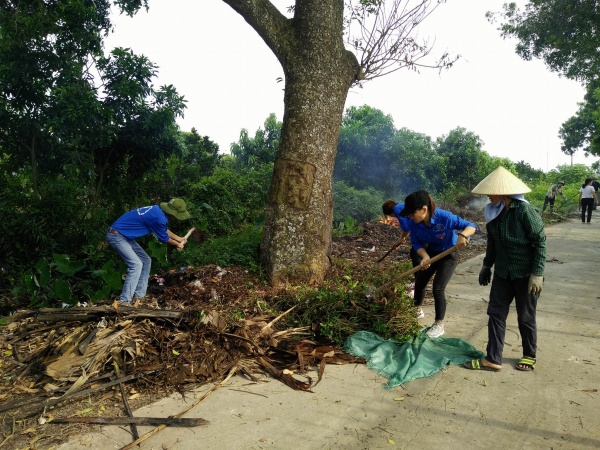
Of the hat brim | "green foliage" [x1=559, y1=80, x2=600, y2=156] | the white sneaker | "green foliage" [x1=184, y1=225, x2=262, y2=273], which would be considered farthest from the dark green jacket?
"green foliage" [x1=559, y1=80, x2=600, y2=156]

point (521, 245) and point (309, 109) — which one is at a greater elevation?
point (309, 109)

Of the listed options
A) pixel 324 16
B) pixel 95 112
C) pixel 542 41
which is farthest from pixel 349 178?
pixel 324 16

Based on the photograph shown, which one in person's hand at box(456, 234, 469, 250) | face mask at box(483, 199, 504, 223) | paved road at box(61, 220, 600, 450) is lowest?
paved road at box(61, 220, 600, 450)

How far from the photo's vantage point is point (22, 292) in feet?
24.8

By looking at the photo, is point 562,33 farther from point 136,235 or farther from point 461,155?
point 136,235

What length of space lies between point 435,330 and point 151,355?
9.40 ft

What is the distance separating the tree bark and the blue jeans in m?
1.55

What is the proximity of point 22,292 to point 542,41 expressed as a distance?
1567 centimetres

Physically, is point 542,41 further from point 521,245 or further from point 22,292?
point 22,292

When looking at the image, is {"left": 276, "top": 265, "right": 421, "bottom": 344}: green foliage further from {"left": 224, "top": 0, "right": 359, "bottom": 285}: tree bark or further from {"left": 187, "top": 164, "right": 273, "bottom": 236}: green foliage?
{"left": 187, "top": 164, "right": 273, "bottom": 236}: green foliage

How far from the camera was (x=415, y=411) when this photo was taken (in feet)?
11.8

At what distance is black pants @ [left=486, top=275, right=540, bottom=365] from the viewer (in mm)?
4246

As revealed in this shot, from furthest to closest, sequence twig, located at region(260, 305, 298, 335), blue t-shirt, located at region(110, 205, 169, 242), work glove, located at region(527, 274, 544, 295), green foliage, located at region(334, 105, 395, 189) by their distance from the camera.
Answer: green foliage, located at region(334, 105, 395, 189) → blue t-shirt, located at region(110, 205, 169, 242) → twig, located at region(260, 305, 298, 335) → work glove, located at region(527, 274, 544, 295)

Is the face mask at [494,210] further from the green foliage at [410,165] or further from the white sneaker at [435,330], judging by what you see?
the green foliage at [410,165]
